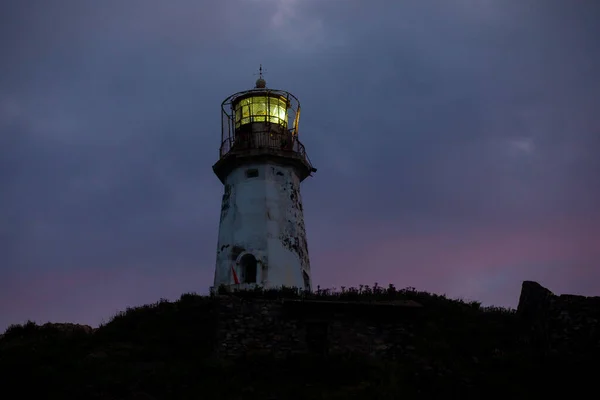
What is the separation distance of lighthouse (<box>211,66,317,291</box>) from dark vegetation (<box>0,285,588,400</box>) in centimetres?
436

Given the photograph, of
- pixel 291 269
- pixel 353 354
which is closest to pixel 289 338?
pixel 353 354

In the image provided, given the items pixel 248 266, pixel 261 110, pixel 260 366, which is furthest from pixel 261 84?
pixel 260 366

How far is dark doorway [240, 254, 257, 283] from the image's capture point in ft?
91.4

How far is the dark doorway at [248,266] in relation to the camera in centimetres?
2787

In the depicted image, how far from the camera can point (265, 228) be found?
2827cm

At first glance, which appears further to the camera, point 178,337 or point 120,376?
point 178,337

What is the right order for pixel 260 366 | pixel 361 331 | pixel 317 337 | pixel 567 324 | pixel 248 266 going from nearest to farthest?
pixel 567 324, pixel 260 366, pixel 361 331, pixel 317 337, pixel 248 266

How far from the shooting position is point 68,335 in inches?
906

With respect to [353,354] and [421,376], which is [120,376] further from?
[421,376]

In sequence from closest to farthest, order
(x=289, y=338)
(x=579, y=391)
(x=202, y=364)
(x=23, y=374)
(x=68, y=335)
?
(x=579, y=391) < (x=23, y=374) < (x=202, y=364) < (x=289, y=338) < (x=68, y=335)

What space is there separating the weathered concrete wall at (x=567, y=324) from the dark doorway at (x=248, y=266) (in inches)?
484

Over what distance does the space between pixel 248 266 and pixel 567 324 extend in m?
13.9

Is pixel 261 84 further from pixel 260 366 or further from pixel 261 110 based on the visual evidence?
pixel 260 366

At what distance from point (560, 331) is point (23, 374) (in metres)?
15.2
